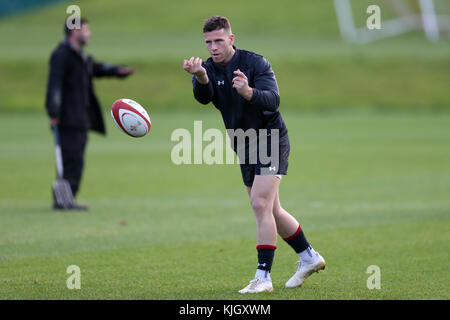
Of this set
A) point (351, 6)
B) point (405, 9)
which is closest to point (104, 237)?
point (405, 9)

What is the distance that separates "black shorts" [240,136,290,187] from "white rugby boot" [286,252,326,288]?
34.1 inches

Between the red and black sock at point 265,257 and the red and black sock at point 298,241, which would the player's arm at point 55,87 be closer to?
the red and black sock at point 298,241

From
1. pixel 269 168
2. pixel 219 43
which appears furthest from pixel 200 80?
pixel 269 168

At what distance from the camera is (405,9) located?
44.6m

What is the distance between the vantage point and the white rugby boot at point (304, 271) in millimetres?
7027

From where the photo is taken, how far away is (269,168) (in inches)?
274

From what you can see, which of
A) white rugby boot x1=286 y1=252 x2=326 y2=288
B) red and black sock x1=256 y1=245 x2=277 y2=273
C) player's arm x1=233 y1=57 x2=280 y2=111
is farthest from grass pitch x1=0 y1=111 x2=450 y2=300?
player's arm x1=233 y1=57 x2=280 y2=111

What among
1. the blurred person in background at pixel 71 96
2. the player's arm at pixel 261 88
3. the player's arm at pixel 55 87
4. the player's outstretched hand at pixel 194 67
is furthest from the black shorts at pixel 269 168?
the player's arm at pixel 55 87

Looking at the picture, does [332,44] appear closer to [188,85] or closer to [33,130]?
[188,85]

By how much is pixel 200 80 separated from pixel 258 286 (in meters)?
1.84

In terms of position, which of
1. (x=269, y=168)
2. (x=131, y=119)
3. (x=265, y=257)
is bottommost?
(x=265, y=257)

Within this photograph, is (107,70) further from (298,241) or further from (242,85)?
(242,85)

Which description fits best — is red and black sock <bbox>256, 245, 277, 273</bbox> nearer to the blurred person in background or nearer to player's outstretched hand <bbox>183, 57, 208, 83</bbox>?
player's outstretched hand <bbox>183, 57, 208, 83</bbox>

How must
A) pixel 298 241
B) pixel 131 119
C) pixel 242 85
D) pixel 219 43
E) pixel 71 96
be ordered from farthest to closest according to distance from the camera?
pixel 71 96
pixel 131 119
pixel 298 241
pixel 219 43
pixel 242 85
